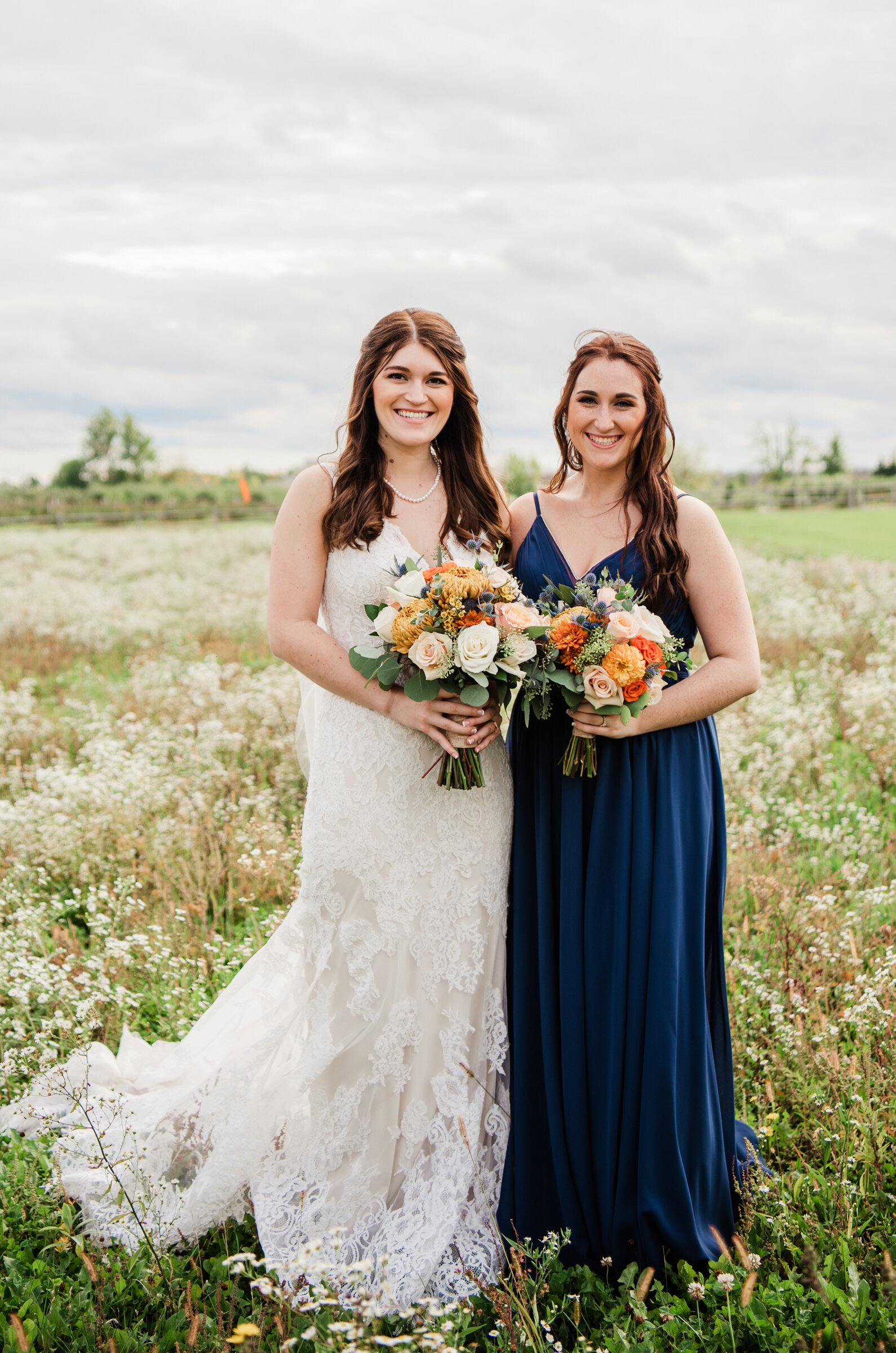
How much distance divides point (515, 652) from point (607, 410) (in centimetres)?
99

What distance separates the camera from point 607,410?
3.29 meters

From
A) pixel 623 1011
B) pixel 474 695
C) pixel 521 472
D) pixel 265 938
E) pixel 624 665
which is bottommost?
pixel 265 938

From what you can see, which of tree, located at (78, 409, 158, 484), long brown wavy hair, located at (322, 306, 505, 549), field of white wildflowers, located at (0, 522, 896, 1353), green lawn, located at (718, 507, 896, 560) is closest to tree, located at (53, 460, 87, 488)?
tree, located at (78, 409, 158, 484)

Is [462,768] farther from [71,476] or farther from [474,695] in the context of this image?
[71,476]

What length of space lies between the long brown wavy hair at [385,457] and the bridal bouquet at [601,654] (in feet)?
2.24

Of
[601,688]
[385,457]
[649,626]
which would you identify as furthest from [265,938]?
[649,626]

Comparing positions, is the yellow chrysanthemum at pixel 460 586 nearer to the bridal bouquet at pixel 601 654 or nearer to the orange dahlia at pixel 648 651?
the bridal bouquet at pixel 601 654

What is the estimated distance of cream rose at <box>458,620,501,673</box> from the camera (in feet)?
9.29

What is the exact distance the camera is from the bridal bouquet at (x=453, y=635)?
2883 mm

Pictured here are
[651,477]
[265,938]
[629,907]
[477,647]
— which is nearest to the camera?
[477,647]

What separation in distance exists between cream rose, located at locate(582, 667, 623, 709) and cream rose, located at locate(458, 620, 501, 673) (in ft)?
1.00

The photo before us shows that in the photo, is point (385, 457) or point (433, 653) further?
point (385, 457)

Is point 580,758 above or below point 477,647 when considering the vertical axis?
below

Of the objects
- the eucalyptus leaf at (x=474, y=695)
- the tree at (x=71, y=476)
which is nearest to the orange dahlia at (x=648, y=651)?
the eucalyptus leaf at (x=474, y=695)
